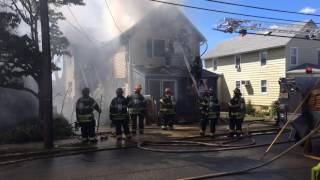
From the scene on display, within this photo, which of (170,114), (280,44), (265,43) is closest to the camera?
(170,114)

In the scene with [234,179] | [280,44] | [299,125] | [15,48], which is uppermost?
[280,44]

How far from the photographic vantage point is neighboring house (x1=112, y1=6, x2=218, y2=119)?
2059cm

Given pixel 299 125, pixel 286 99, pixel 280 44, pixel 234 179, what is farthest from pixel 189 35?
pixel 234 179

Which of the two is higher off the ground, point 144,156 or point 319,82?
point 319,82

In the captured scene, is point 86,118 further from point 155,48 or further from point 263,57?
point 263,57

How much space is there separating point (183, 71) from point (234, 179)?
14022mm

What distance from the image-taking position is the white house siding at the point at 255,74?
27531mm

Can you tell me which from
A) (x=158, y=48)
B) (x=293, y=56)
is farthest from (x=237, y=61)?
(x=158, y=48)

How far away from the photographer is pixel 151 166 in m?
8.84

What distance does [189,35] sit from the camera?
22.7 metres

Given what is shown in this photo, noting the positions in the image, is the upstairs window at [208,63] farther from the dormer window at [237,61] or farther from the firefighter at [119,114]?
the firefighter at [119,114]

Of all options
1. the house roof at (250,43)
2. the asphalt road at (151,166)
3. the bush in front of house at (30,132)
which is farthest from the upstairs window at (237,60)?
the asphalt road at (151,166)

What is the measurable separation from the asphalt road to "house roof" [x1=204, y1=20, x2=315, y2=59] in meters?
17.4

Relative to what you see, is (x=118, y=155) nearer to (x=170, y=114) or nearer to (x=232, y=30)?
(x=170, y=114)
